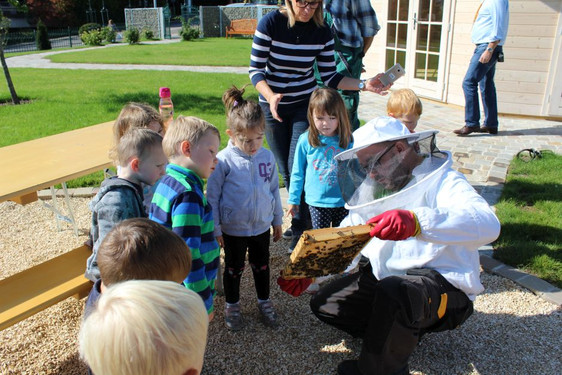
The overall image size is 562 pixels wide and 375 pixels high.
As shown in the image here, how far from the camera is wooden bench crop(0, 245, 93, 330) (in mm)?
2639

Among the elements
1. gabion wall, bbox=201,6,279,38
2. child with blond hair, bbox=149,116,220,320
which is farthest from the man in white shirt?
gabion wall, bbox=201,6,279,38

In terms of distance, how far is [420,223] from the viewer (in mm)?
2307

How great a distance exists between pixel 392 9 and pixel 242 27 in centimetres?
2238

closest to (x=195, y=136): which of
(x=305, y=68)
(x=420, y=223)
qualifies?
(x=420, y=223)

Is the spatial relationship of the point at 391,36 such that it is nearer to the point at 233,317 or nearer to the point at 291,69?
the point at 291,69

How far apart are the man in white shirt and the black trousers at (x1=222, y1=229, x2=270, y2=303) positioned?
218 inches

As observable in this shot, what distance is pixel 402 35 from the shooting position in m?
10.7

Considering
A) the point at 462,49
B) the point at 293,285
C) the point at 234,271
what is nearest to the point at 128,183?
the point at 234,271

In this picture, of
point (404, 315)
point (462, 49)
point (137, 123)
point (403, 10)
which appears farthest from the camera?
point (403, 10)

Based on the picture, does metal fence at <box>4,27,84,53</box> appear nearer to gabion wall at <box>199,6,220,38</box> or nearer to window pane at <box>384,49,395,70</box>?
gabion wall at <box>199,6,220,38</box>

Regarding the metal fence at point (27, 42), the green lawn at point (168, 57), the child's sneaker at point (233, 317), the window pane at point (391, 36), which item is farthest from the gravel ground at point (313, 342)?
the metal fence at point (27, 42)

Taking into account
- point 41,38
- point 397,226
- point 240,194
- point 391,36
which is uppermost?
point 41,38

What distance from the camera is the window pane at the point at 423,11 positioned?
980 centimetres

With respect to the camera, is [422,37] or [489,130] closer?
[489,130]
